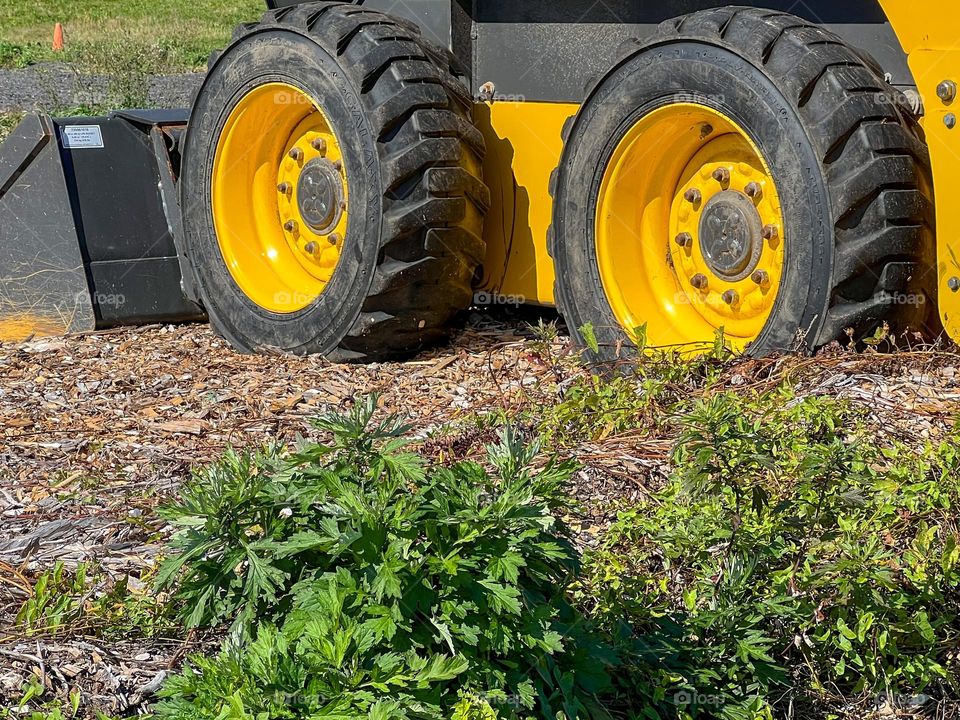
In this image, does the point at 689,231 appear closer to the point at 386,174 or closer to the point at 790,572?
the point at 386,174

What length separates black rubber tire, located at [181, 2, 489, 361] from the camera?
5.09 m

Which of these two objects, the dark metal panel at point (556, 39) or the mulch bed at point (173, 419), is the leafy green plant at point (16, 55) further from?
the dark metal panel at point (556, 39)

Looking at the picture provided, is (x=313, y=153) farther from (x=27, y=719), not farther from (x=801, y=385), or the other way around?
(x=27, y=719)

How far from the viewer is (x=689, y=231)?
475cm

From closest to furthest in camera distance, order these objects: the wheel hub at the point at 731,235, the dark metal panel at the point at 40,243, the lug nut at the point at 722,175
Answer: the wheel hub at the point at 731,235, the lug nut at the point at 722,175, the dark metal panel at the point at 40,243

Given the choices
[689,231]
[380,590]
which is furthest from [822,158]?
[380,590]

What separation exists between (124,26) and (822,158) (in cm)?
2525

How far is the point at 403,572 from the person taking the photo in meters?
2.28

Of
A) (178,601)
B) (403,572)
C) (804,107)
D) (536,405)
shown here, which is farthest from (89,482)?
(804,107)

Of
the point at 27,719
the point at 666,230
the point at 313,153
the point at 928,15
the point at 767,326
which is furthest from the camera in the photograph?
the point at 313,153

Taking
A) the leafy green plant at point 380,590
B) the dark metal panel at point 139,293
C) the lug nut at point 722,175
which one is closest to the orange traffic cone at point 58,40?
the dark metal panel at point 139,293

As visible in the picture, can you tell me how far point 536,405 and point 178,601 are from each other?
1.74 meters

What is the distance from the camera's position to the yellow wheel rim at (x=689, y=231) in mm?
4434

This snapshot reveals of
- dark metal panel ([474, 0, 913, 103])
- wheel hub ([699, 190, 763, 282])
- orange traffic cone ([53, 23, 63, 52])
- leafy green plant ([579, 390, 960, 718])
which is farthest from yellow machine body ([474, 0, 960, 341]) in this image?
orange traffic cone ([53, 23, 63, 52])
